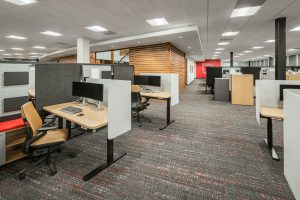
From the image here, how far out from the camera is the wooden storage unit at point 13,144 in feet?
8.43

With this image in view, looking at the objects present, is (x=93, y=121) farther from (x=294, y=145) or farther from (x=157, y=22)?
(x=157, y=22)

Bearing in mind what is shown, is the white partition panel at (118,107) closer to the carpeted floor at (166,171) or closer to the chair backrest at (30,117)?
the carpeted floor at (166,171)

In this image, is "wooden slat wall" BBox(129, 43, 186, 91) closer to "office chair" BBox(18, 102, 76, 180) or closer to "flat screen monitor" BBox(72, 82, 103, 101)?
"flat screen monitor" BBox(72, 82, 103, 101)

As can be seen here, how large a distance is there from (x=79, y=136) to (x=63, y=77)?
126 centimetres

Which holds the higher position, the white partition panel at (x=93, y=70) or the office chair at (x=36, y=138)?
the white partition panel at (x=93, y=70)

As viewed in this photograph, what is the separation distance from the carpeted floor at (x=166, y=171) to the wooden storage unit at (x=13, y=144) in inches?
4.3

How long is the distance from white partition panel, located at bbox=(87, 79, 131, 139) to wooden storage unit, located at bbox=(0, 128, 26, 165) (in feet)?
5.03

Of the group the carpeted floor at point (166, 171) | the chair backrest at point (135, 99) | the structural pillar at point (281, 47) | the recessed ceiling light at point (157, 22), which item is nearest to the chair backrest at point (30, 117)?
the carpeted floor at point (166, 171)

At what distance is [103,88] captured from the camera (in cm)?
296

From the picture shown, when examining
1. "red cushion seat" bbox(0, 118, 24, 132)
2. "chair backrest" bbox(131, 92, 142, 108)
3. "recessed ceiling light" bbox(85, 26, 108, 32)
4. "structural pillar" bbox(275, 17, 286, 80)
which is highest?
"recessed ceiling light" bbox(85, 26, 108, 32)

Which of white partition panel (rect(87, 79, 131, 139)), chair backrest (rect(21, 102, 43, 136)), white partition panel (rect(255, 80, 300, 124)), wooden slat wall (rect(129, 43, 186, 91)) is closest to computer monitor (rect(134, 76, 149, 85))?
white partition panel (rect(87, 79, 131, 139))

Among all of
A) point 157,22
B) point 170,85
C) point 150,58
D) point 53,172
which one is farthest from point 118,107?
point 150,58

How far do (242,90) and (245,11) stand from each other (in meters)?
3.03

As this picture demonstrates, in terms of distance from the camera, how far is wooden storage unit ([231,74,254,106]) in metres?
6.86
